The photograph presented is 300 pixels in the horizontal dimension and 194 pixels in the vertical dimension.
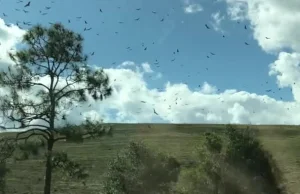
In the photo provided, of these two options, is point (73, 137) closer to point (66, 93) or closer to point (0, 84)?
point (66, 93)

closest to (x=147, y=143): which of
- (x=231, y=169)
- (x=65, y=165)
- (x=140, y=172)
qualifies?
(x=231, y=169)

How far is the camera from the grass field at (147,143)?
79812mm

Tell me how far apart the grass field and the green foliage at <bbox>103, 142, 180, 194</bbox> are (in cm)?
609

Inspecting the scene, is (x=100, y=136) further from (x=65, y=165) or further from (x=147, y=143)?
(x=147, y=143)

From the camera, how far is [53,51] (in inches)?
1674

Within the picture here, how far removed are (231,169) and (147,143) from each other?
19.8 meters

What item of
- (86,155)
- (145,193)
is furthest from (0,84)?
(86,155)

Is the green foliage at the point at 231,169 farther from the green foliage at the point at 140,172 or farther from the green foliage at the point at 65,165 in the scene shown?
the green foliage at the point at 65,165

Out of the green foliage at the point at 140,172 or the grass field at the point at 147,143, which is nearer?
the green foliage at the point at 140,172

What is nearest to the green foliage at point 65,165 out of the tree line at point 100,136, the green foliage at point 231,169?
the tree line at point 100,136

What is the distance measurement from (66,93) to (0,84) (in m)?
5.05

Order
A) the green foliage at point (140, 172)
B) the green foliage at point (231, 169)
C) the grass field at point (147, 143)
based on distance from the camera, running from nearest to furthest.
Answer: the green foliage at point (140, 172)
the green foliage at point (231, 169)
the grass field at point (147, 143)

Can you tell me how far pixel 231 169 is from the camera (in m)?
61.0

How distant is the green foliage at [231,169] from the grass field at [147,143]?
19.8 feet
